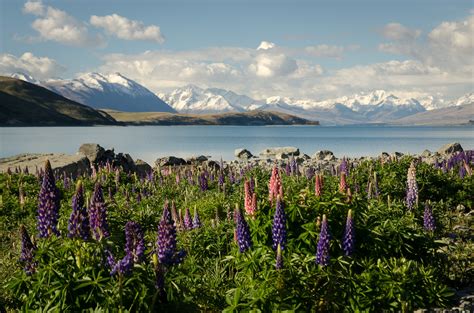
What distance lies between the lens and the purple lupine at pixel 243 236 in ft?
21.5

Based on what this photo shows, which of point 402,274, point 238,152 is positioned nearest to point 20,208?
point 402,274

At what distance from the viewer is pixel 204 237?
9.46 metres

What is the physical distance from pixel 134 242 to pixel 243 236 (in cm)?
144

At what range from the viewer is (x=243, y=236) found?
6613 millimetres

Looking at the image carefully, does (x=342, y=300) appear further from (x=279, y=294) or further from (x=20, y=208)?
(x=20, y=208)

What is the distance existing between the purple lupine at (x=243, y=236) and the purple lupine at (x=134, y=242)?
1.27 m

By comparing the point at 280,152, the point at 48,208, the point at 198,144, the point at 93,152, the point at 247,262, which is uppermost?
the point at 48,208

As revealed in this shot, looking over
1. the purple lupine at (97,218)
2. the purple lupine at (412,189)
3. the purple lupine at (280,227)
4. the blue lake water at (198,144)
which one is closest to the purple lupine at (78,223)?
the purple lupine at (97,218)

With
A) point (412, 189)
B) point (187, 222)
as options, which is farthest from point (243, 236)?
point (412, 189)

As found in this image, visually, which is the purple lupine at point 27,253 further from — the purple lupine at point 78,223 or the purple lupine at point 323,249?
the purple lupine at point 323,249

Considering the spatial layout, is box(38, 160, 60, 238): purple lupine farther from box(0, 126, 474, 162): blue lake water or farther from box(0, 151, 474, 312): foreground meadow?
box(0, 126, 474, 162): blue lake water

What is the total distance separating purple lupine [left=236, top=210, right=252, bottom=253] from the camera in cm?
655

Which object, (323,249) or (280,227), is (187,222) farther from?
(323,249)

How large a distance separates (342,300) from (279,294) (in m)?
1.04
